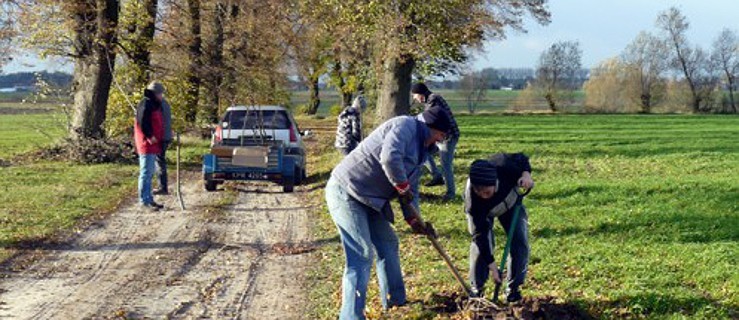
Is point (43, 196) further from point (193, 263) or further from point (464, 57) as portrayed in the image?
point (464, 57)

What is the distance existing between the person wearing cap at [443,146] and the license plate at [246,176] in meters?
3.22

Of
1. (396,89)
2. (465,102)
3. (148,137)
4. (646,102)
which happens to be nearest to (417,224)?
(148,137)

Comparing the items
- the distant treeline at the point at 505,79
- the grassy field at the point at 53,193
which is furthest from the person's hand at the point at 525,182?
the distant treeline at the point at 505,79

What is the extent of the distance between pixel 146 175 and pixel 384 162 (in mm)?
7922

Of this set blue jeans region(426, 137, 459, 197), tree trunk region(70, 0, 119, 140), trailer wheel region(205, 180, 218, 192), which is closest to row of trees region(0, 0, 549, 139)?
tree trunk region(70, 0, 119, 140)

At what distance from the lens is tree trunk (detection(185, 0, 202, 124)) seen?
21062 mm

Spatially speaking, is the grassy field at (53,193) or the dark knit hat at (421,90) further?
the dark knit hat at (421,90)

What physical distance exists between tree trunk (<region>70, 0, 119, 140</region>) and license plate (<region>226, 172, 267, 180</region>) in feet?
23.1

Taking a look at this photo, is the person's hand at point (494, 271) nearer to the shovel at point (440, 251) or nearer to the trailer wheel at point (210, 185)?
the shovel at point (440, 251)

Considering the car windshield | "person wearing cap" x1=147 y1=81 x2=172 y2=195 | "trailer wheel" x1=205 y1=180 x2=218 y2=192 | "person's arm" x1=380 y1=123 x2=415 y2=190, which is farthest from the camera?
the car windshield

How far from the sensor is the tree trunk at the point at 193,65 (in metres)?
21.1

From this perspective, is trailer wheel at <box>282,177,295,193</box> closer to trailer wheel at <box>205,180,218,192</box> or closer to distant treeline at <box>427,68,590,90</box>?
trailer wheel at <box>205,180,218,192</box>

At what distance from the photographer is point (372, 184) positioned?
643 cm

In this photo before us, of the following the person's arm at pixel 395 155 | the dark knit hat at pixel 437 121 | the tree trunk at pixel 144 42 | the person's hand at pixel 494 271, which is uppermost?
the tree trunk at pixel 144 42
